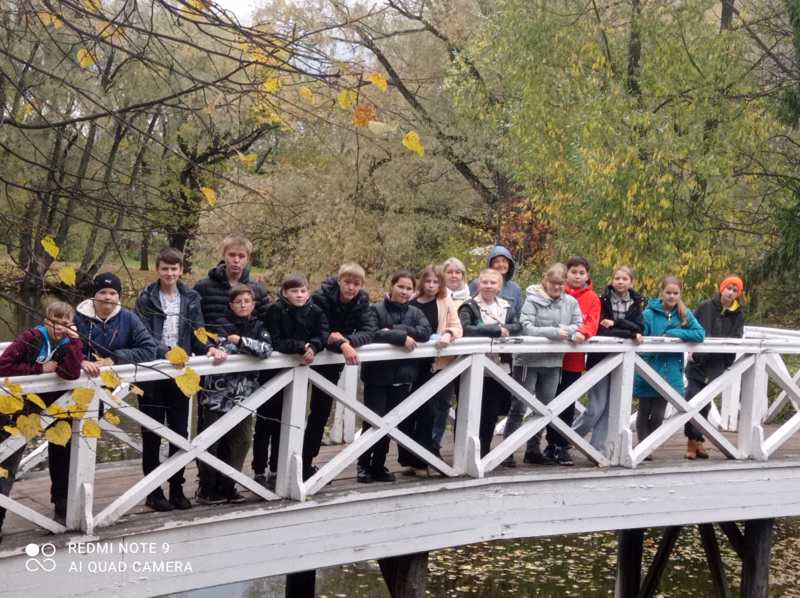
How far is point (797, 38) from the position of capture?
665 inches

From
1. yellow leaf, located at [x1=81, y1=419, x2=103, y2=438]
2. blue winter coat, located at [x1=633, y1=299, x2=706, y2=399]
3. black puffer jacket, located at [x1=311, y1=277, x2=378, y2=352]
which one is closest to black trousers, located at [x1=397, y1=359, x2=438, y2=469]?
black puffer jacket, located at [x1=311, y1=277, x2=378, y2=352]

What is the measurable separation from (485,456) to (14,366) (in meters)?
3.18

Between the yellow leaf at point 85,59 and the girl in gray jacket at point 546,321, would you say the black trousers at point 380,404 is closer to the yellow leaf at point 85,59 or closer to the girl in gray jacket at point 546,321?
the girl in gray jacket at point 546,321

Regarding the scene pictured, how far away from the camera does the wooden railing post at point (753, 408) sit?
8453 millimetres

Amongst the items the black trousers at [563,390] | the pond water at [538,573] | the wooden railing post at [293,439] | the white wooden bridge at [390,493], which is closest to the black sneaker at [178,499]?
the white wooden bridge at [390,493]

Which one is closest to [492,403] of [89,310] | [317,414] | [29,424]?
[317,414]

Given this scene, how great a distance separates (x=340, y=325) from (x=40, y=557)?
214 cm

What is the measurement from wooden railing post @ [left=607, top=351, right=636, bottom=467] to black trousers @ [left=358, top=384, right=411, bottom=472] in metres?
1.63

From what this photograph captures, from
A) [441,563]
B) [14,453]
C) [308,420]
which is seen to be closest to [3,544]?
[14,453]

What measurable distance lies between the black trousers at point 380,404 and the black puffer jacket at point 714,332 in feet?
9.35

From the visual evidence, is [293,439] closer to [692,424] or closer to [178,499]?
[178,499]

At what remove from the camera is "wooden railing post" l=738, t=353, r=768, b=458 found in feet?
27.7

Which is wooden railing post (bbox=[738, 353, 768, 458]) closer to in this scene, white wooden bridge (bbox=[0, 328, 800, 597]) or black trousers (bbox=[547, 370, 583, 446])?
white wooden bridge (bbox=[0, 328, 800, 597])

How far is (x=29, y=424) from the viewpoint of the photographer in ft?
12.2
